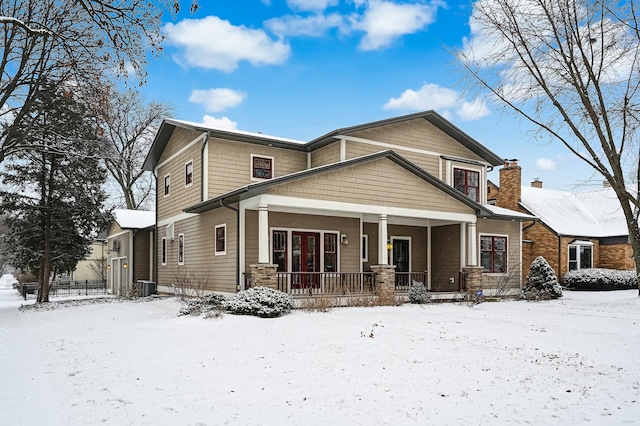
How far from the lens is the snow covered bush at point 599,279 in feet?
81.2

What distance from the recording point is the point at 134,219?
1040 inches

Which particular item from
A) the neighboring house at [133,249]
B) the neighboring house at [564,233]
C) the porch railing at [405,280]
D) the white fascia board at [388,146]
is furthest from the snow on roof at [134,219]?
the neighboring house at [564,233]

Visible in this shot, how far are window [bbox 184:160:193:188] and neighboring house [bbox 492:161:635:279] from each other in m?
16.5

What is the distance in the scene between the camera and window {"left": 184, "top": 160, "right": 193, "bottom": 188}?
19031 millimetres

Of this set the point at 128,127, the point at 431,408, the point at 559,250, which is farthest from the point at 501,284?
the point at 128,127

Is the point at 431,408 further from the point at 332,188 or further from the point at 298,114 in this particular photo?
the point at 298,114

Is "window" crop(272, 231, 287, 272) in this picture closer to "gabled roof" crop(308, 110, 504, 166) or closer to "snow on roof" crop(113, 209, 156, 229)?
"gabled roof" crop(308, 110, 504, 166)

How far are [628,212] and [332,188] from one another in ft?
37.2

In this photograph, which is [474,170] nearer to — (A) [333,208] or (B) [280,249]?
(A) [333,208]

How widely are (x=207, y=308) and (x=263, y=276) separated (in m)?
1.79

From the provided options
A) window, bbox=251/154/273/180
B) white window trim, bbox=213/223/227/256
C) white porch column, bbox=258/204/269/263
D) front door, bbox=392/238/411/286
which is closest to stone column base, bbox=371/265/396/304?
front door, bbox=392/238/411/286

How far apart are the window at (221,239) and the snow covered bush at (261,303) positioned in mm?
3713

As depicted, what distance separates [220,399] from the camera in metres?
6.12

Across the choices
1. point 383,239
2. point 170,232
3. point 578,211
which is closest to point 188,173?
point 170,232
